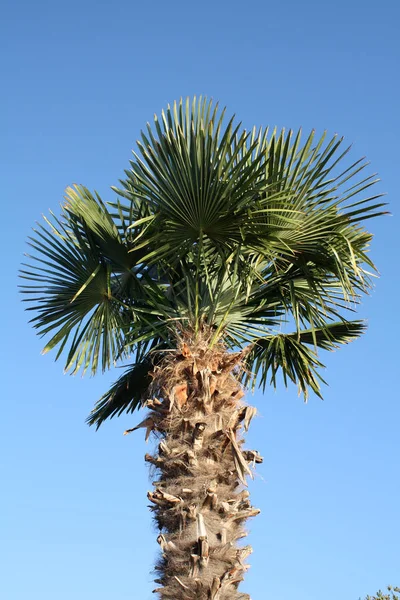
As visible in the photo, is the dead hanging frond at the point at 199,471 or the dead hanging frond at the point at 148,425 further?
the dead hanging frond at the point at 148,425

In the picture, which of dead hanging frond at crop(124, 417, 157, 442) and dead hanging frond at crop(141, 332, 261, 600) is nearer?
dead hanging frond at crop(141, 332, 261, 600)

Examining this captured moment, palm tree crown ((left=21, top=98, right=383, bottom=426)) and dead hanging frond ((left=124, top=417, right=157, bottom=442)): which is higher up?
palm tree crown ((left=21, top=98, right=383, bottom=426))

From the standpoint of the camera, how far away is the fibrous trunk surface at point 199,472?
6.84m

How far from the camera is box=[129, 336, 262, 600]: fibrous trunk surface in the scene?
6.84 metres

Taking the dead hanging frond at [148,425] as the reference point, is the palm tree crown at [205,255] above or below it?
above

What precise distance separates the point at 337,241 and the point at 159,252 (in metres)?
1.89

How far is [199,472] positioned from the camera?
23.6 feet

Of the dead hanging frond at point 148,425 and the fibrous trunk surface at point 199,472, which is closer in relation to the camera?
the fibrous trunk surface at point 199,472

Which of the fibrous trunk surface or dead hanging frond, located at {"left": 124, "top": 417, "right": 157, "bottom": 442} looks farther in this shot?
dead hanging frond, located at {"left": 124, "top": 417, "right": 157, "bottom": 442}

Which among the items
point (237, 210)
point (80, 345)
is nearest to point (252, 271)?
point (237, 210)

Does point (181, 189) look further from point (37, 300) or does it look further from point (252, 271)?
point (37, 300)

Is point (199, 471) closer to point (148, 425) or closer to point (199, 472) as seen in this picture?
point (199, 472)

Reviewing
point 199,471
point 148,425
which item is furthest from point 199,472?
point 148,425

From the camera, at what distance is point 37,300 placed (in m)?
9.12
